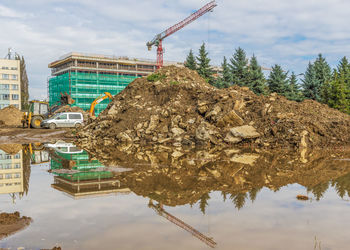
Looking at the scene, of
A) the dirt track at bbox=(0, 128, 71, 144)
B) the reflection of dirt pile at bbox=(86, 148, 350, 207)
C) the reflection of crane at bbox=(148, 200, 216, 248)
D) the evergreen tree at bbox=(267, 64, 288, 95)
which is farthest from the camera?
the evergreen tree at bbox=(267, 64, 288, 95)

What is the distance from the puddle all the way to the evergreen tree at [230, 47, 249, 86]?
31.5 meters

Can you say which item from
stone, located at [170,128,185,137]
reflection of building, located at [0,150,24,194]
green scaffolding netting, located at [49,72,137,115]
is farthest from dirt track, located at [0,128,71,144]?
green scaffolding netting, located at [49,72,137,115]

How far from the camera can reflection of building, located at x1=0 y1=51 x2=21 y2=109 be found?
86.6 metres

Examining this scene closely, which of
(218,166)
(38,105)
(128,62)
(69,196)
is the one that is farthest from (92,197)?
(128,62)

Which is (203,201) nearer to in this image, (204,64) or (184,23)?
(204,64)

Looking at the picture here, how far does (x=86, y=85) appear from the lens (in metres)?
99.4

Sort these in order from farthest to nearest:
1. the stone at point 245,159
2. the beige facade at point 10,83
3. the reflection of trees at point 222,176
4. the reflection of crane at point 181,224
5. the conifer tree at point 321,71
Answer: the beige facade at point 10,83 → the conifer tree at point 321,71 → the stone at point 245,159 → the reflection of trees at point 222,176 → the reflection of crane at point 181,224

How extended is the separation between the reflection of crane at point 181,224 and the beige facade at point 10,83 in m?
90.8

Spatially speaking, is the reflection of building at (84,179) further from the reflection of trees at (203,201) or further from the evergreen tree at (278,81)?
the evergreen tree at (278,81)

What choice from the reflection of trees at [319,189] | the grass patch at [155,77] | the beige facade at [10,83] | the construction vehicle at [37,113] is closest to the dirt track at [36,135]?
the construction vehicle at [37,113]

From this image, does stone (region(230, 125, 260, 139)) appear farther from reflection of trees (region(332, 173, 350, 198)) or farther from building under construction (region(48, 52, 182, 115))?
building under construction (region(48, 52, 182, 115))

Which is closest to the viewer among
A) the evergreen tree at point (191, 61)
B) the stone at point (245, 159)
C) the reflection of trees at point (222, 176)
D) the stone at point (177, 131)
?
the reflection of trees at point (222, 176)

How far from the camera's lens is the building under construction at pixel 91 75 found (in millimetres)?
98400

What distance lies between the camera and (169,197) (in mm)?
6746
